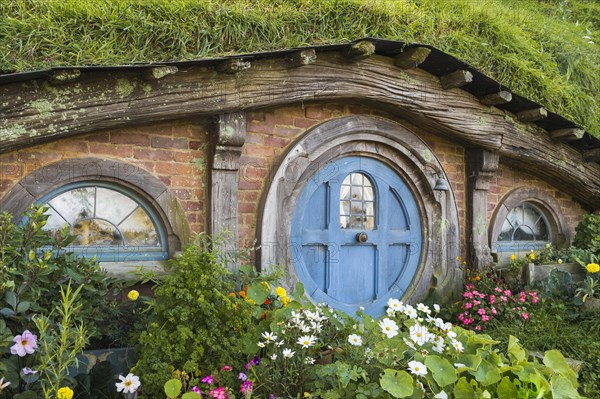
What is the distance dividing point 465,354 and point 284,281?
→ 2.06m

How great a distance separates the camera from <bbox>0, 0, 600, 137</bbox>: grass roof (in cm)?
430

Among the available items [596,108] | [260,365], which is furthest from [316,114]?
[596,108]

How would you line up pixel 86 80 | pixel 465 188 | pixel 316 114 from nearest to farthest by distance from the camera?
pixel 86 80 < pixel 316 114 < pixel 465 188

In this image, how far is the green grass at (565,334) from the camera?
4.36m

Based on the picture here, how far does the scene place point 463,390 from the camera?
119 inches

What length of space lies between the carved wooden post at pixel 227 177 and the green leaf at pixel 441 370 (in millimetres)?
1987

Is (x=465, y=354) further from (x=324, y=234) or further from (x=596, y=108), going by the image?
(x=596, y=108)

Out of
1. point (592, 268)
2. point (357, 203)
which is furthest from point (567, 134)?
point (357, 203)

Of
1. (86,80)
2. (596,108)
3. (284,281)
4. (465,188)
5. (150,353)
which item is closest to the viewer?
(150,353)

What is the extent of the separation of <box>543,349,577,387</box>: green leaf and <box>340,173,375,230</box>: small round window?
2415mm

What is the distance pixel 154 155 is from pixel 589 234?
17.1 ft

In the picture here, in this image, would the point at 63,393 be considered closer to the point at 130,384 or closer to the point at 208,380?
the point at 130,384

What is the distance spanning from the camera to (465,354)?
3260 millimetres

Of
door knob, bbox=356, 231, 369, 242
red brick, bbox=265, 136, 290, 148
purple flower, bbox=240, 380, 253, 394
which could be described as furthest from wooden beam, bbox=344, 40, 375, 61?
purple flower, bbox=240, 380, 253, 394
